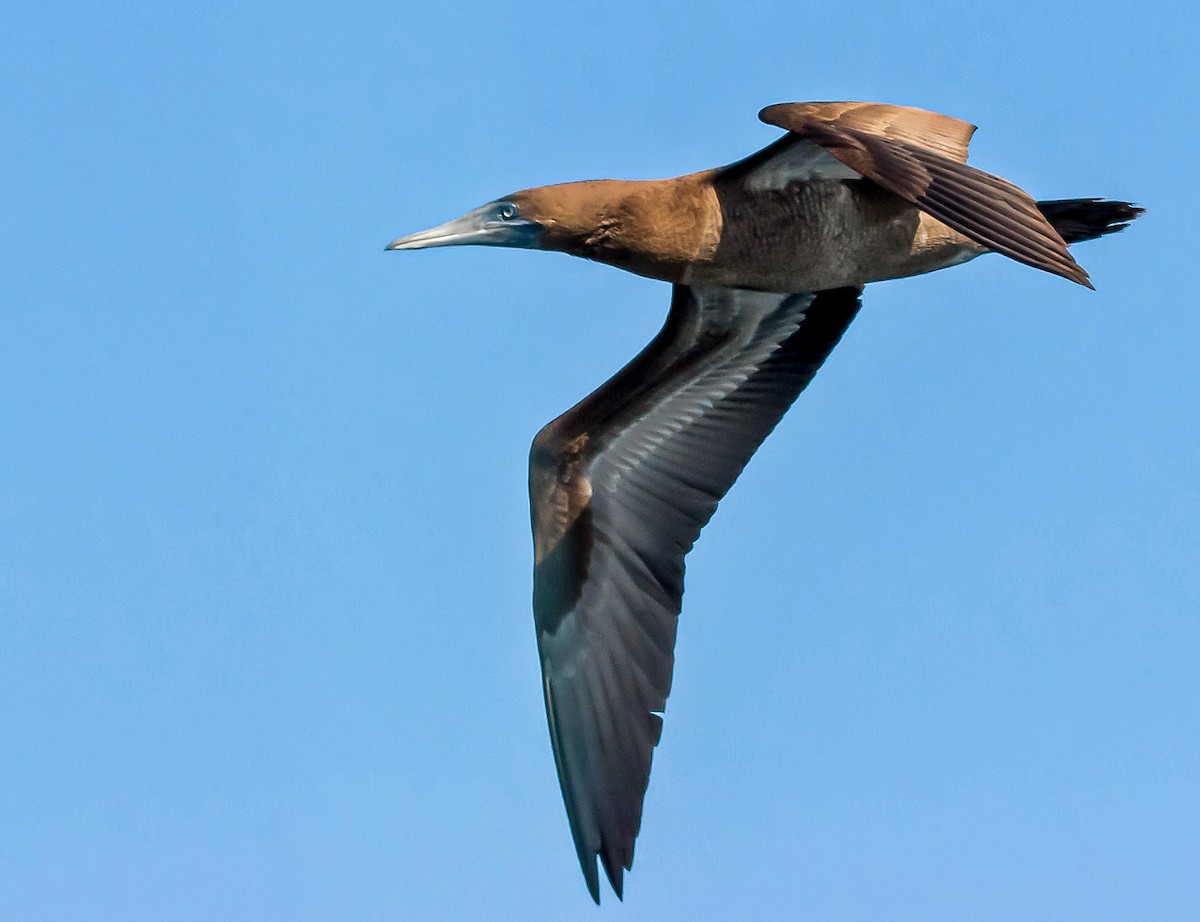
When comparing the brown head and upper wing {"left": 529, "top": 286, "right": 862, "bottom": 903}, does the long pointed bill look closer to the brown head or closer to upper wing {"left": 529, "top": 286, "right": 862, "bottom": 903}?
the brown head

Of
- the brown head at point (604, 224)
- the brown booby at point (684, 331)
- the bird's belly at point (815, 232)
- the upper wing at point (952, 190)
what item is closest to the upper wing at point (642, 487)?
the brown booby at point (684, 331)

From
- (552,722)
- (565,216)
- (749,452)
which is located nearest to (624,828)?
(552,722)

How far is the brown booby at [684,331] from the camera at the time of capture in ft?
26.5

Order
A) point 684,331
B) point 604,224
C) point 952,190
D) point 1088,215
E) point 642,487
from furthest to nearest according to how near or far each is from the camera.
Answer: point 684,331, point 642,487, point 1088,215, point 604,224, point 952,190

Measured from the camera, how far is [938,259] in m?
8.68

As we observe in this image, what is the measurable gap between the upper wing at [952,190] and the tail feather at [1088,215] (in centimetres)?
140

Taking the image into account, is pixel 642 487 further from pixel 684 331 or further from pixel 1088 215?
pixel 1088 215

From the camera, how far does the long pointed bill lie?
8453mm

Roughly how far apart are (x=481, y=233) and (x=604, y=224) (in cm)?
58

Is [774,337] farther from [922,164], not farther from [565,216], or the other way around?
[922,164]

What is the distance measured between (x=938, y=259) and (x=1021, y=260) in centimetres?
163

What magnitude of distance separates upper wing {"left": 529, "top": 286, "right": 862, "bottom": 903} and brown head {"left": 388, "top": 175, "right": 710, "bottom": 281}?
1.27m

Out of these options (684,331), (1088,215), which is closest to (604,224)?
(684,331)

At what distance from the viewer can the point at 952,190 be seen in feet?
24.0
